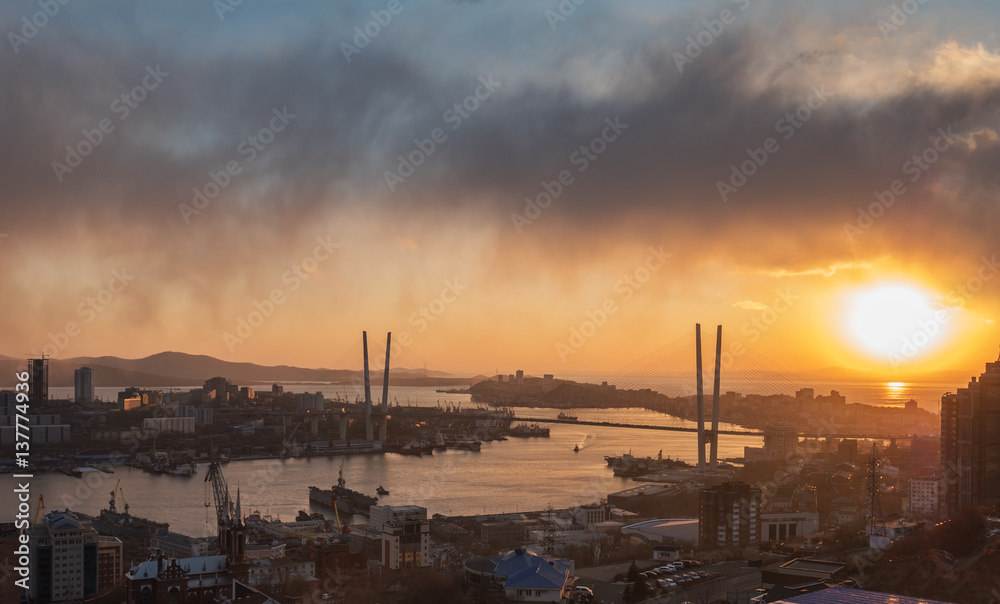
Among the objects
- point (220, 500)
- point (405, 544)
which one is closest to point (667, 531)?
point (405, 544)

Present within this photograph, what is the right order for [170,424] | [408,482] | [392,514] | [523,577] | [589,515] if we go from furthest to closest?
[170,424]
[408,482]
[589,515]
[392,514]
[523,577]

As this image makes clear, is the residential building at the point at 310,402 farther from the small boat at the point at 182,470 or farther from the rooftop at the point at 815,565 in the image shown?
the rooftop at the point at 815,565

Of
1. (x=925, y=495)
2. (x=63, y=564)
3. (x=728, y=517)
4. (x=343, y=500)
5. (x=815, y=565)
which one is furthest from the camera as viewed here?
(x=343, y=500)

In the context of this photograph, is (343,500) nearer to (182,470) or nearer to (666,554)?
(182,470)

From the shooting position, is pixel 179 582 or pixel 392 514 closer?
pixel 179 582

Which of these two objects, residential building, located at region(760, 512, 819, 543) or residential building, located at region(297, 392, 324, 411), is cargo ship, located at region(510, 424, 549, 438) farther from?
residential building, located at region(760, 512, 819, 543)
